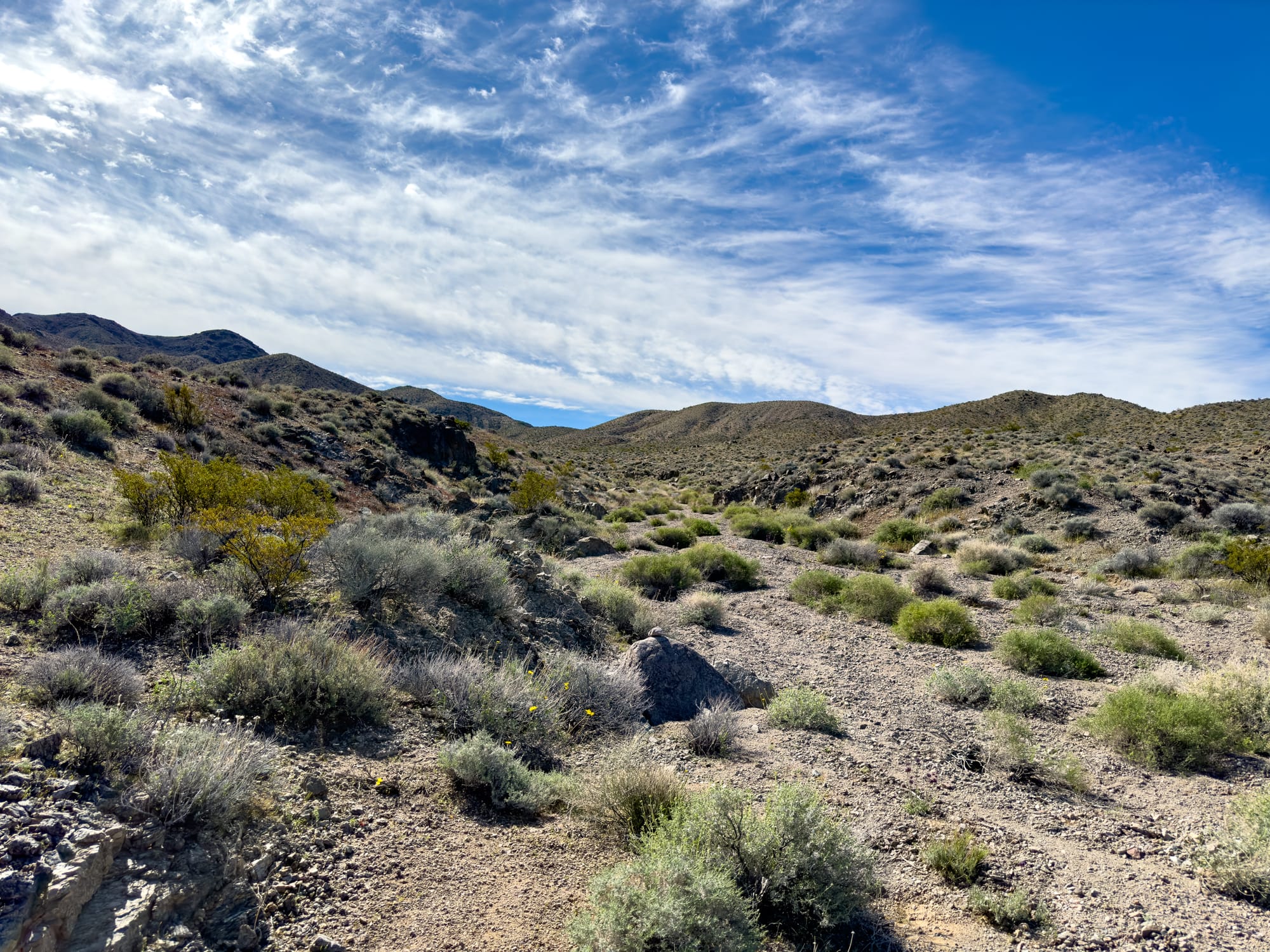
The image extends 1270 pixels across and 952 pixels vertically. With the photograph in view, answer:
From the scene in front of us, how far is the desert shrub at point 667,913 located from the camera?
292 centimetres

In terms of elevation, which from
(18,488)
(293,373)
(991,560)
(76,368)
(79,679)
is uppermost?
(293,373)

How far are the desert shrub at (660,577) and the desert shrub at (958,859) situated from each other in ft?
30.8

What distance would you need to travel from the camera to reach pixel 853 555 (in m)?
17.3

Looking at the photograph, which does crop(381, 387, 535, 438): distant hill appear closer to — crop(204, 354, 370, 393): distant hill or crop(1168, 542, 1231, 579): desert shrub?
crop(204, 354, 370, 393): distant hill

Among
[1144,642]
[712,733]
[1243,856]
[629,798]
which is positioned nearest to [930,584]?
[1144,642]

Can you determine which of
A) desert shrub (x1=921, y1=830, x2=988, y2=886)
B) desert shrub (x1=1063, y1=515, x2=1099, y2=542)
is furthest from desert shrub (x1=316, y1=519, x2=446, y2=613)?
desert shrub (x1=1063, y1=515, x2=1099, y2=542)

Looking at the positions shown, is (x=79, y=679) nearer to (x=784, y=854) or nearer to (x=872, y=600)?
(x=784, y=854)

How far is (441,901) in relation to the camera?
340 centimetres

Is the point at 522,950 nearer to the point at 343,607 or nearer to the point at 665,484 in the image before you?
the point at 343,607

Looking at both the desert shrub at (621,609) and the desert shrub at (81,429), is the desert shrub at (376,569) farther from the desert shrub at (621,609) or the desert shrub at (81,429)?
the desert shrub at (81,429)

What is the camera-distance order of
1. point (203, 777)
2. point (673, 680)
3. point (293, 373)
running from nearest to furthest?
point (203, 777) < point (673, 680) < point (293, 373)

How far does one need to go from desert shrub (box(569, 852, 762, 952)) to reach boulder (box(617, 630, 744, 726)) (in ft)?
11.6

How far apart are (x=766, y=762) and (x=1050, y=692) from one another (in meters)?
4.67

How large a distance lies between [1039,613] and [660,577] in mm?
7368
